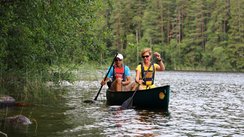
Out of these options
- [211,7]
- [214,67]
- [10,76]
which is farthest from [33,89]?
Result: [211,7]

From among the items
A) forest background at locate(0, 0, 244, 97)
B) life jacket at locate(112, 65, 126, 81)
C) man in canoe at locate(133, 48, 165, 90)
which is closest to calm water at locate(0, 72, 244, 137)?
man in canoe at locate(133, 48, 165, 90)

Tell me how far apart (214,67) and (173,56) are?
28.9ft

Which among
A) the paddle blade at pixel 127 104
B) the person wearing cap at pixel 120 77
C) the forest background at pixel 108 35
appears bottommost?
the paddle blade at pixel 127 104

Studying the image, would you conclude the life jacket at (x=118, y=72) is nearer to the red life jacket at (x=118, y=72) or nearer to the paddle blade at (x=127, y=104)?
the red life jacket at (x=118, y=72)

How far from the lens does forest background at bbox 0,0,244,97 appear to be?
40.5 feet

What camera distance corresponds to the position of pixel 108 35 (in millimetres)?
17203

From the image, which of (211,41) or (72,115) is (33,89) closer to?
(72,115)

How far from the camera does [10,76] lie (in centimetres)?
1598

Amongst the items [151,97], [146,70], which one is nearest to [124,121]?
[151,97]

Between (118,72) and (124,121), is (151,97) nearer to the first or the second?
(118,72)

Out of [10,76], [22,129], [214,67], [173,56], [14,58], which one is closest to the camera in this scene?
[22,129]

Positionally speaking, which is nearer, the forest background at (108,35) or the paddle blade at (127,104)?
the forest background at (108,35)

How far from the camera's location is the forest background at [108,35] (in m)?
12.3

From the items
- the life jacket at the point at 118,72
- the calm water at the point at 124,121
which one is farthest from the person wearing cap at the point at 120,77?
the calm water at the point at 124,121
